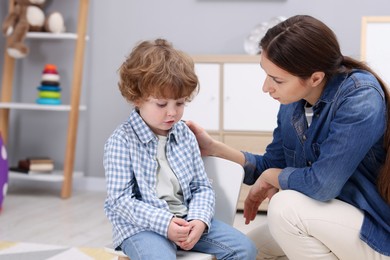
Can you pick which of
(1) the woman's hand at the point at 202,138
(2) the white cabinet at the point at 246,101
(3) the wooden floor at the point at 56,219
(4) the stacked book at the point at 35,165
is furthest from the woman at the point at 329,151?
(4) the stacked book at the point at 35,165

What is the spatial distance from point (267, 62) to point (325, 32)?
150 millimetres

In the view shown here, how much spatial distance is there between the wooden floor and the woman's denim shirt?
3.70 feet

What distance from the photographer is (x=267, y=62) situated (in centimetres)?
149

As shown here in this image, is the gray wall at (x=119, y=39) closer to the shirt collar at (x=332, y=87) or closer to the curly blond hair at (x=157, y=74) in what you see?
the shirt collar at (x=332, y=87)

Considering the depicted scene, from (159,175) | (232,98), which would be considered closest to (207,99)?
(232,98)

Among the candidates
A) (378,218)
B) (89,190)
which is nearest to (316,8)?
(89,190)

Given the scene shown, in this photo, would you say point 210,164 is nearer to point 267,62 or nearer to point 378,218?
point 267,62

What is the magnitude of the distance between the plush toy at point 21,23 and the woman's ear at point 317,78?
2.33m

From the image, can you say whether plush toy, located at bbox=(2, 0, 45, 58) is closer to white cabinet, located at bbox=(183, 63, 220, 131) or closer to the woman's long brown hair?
white cabinet, located at bbox=(183, 63, 220, 131)

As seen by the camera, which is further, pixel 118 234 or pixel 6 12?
pixel 6 12

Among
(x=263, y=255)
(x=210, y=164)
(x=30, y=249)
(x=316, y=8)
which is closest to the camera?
(x=210, y=164)

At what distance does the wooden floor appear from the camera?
2.55m

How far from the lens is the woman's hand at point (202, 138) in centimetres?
170

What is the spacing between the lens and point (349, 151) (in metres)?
1.41
